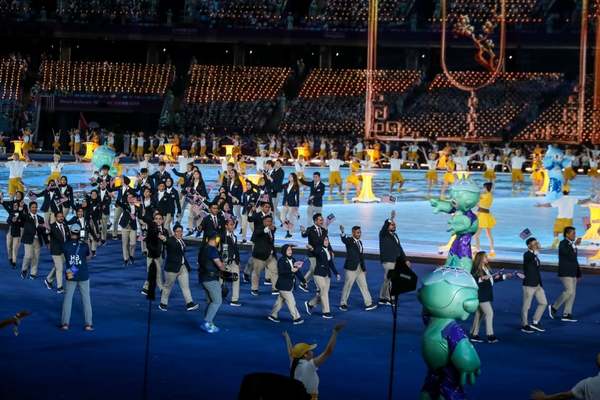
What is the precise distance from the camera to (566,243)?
17016 mm

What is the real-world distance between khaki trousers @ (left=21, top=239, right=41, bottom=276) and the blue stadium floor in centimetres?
104

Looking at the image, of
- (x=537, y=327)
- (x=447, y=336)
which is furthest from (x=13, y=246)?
(x=447, y=336)

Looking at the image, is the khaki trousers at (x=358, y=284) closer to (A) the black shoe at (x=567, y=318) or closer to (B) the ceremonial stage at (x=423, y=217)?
(A) the black shoe at (x=567, y=318)

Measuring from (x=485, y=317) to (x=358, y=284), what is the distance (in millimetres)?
2459

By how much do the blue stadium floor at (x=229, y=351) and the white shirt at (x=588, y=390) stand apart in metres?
4.15

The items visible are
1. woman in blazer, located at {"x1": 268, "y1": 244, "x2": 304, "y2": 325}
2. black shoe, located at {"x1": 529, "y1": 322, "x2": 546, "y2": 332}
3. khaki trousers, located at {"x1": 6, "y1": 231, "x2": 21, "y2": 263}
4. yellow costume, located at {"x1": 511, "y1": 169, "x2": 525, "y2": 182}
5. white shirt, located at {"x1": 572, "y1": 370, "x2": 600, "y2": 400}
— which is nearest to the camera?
white shirt, located at {"x1": 572, "y1": 370, "x2": 600, "y2": 400}

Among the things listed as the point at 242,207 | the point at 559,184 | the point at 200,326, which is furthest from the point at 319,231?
the point at 559,184

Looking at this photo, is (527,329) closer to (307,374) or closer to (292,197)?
(307,374)

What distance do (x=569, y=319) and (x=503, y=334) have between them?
147 centimetres

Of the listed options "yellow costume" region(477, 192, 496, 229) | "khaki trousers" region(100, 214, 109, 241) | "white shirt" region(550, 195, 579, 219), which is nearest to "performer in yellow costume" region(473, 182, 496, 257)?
"yellow costume" region(477, 192, 496, 229)

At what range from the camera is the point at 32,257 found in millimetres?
20078

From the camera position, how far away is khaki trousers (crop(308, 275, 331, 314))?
1661 cm

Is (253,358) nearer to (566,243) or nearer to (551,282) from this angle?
(566,243)

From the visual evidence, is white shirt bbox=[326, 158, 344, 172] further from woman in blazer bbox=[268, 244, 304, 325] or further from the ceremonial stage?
woman in blazer bbox=[268, 244, 304, 325]
